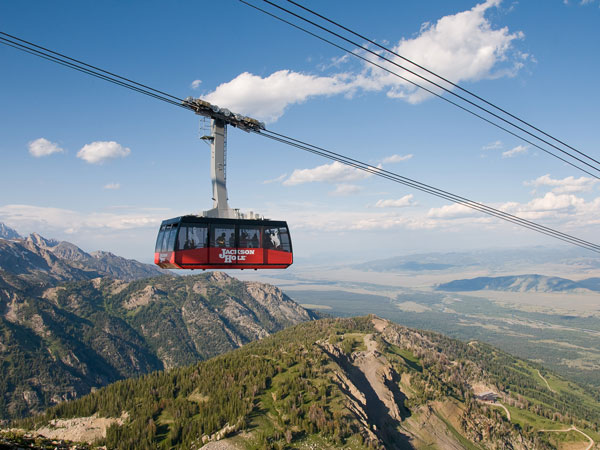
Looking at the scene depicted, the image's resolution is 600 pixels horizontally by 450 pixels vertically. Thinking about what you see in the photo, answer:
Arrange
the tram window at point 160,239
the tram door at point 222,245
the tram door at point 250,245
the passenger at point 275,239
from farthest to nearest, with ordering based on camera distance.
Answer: the passenger at point 275,239
the tram window at point 160,239
the tram door at point 250,245
the tram door at point 222,245

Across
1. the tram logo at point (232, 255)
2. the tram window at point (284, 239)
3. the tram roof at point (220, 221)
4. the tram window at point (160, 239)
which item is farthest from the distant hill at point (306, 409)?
the tram roof at point (220, 221)

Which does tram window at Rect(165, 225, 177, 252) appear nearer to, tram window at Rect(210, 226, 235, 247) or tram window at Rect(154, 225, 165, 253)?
tram window at Rect(154, 225, 165, 253)

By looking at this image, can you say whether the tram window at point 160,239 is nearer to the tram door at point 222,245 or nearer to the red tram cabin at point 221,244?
the red tram cabin at point 221,244

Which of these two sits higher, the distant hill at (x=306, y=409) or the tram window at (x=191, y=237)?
the tram window at (x=191, y=237)

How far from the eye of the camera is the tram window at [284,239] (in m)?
35.3

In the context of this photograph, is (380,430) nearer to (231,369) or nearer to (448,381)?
(231,369)

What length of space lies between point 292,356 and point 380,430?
132 ft

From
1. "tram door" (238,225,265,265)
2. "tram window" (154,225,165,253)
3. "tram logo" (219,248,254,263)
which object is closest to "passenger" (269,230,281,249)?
"tram door" (238,225,265,265)

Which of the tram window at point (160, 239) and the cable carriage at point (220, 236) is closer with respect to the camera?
the cable carriage at point (220, 236)

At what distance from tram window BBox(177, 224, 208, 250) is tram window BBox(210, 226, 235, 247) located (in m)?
0.72

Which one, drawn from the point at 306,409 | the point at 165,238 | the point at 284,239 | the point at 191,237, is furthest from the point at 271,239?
the point at 306,409

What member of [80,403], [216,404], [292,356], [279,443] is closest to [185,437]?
[216,404]

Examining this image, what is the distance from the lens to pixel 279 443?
290ft

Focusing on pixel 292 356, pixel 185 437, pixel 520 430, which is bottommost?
pixel 520 430
